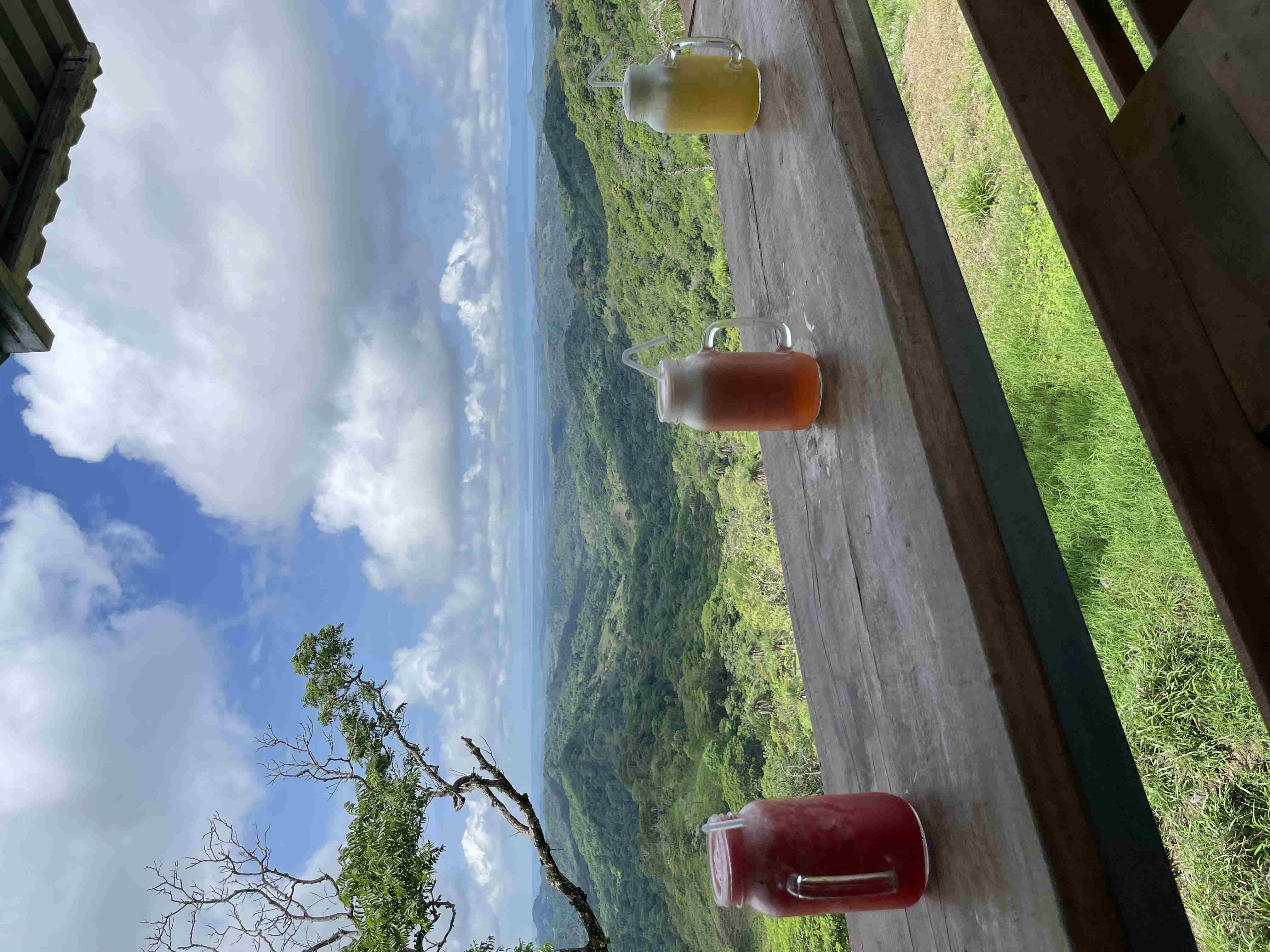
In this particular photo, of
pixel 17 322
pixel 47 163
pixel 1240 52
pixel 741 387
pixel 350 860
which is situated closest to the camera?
pixel 1240 52

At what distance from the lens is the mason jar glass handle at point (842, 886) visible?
0.59 meters

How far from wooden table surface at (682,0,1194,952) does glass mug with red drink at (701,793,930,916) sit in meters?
0.03

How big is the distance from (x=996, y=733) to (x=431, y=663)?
3486cm

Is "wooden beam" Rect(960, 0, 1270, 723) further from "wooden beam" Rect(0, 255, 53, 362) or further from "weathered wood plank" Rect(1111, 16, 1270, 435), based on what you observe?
"wooden beam" Rect(0, 255, 53, 362)

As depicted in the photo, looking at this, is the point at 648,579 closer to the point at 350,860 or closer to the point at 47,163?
the point at 350,860

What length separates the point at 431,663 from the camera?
33125mm

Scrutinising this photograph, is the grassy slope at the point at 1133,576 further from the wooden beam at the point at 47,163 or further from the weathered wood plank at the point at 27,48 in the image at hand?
the weathered wood plank at the point at 27,48

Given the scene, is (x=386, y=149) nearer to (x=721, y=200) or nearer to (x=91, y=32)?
(x=91, y=32)

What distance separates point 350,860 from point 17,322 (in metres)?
2.23

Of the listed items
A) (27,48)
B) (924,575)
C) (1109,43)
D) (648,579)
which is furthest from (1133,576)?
(648,579)

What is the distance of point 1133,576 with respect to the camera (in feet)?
7.05

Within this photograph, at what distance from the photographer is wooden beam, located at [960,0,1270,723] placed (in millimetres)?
447

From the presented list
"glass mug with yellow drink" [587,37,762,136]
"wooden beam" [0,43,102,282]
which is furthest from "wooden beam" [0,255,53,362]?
"glass mug with yellow drink" [587,37,762,136]

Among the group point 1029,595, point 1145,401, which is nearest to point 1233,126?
point 1145,401
